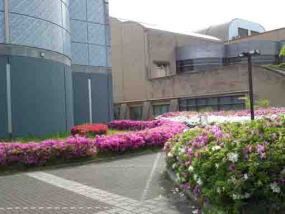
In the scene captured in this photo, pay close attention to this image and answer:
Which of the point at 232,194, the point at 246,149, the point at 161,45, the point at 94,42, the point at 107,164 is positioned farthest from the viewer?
the point at 161,45

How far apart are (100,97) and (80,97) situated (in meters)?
1.59

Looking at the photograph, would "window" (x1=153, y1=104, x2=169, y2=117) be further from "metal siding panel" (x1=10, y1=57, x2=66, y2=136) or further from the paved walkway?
the paved walkway

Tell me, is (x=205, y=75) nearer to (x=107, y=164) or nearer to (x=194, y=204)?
(x=107, y=164)

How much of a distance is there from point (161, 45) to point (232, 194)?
118 feet

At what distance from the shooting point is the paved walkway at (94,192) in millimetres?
6840

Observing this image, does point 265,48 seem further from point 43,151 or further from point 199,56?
point 43,151

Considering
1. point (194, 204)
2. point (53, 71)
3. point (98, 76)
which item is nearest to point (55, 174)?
point (194, 204)

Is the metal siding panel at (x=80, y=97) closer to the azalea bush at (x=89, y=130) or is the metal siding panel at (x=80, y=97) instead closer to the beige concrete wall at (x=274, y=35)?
the azalea bush at (x=89, y=130)

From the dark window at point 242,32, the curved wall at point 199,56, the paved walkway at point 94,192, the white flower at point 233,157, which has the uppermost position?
the dark window at point 242,32

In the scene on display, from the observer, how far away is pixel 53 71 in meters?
18.2

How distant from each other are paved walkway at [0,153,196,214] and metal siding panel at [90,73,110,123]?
1325 cm

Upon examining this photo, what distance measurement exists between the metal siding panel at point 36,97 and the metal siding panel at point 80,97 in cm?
457

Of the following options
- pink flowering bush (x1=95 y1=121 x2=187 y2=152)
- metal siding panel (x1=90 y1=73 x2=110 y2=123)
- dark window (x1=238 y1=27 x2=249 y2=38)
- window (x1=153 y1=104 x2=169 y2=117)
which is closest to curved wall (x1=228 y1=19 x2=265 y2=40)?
dark window (x1=238 y1=27 x2=249 y2=38)

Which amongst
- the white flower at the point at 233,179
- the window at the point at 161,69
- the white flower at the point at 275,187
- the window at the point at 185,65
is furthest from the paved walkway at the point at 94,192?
the window at the point at 185,65
